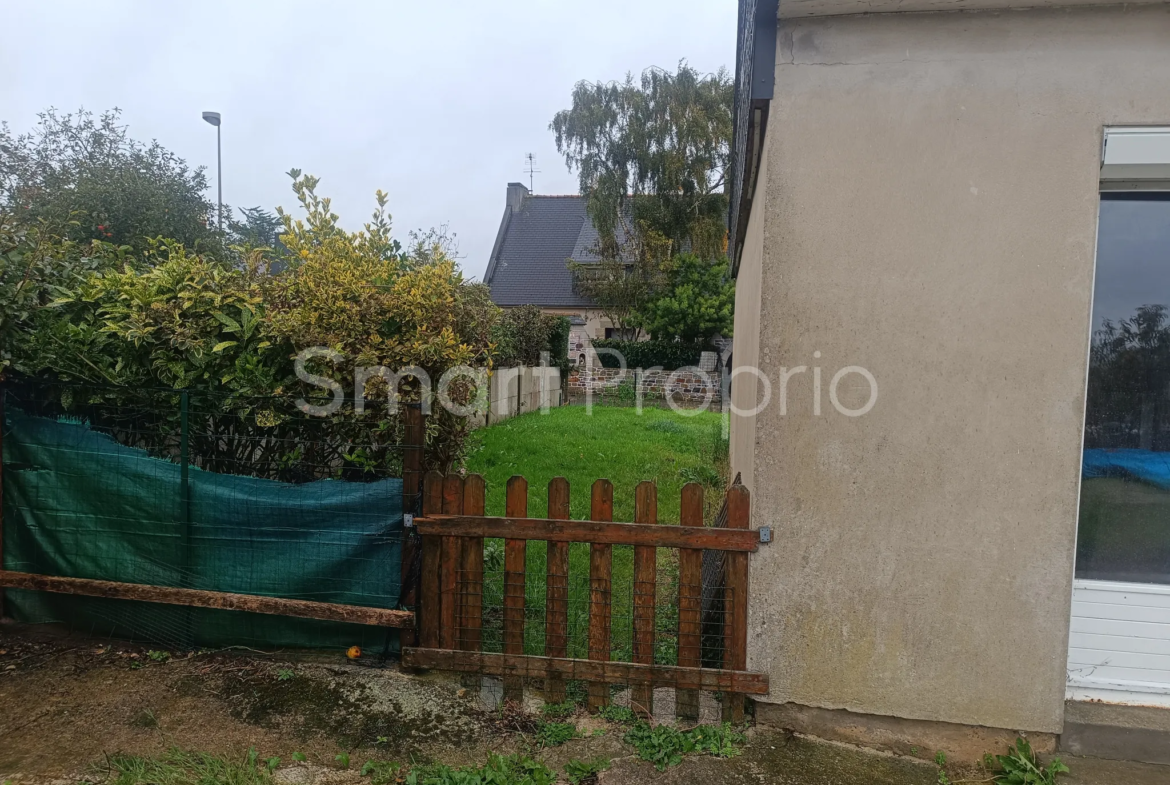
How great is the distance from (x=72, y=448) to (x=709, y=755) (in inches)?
142

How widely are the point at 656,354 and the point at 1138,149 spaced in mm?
19347

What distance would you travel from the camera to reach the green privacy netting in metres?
3.45

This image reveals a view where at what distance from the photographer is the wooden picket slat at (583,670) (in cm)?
298

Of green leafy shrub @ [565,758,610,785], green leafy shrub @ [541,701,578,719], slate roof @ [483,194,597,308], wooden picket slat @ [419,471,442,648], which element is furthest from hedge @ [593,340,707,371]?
green leafy shrub @ [565,758,610,785]

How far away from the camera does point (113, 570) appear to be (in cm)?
366

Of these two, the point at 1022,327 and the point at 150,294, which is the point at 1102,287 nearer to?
the point at 1022,327

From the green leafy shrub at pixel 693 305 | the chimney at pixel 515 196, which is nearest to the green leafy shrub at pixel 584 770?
the green leafy shrub at pixel 693 305

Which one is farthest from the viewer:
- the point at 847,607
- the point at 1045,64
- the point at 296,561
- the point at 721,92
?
the point at 721,92

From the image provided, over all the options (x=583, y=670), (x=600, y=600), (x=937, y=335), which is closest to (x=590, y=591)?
(x=600, y=600)

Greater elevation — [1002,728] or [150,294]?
[150,294]

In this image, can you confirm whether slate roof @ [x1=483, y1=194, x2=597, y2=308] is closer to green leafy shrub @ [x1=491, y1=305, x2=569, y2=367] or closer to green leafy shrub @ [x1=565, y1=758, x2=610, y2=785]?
green leafy shrub @ [x1=491, y1=305, x2=569, y2=367]

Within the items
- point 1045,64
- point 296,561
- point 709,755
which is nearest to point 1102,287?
point 1045,64

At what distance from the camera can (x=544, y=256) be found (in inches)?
1144

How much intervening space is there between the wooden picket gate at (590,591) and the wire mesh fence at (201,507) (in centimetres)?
29
